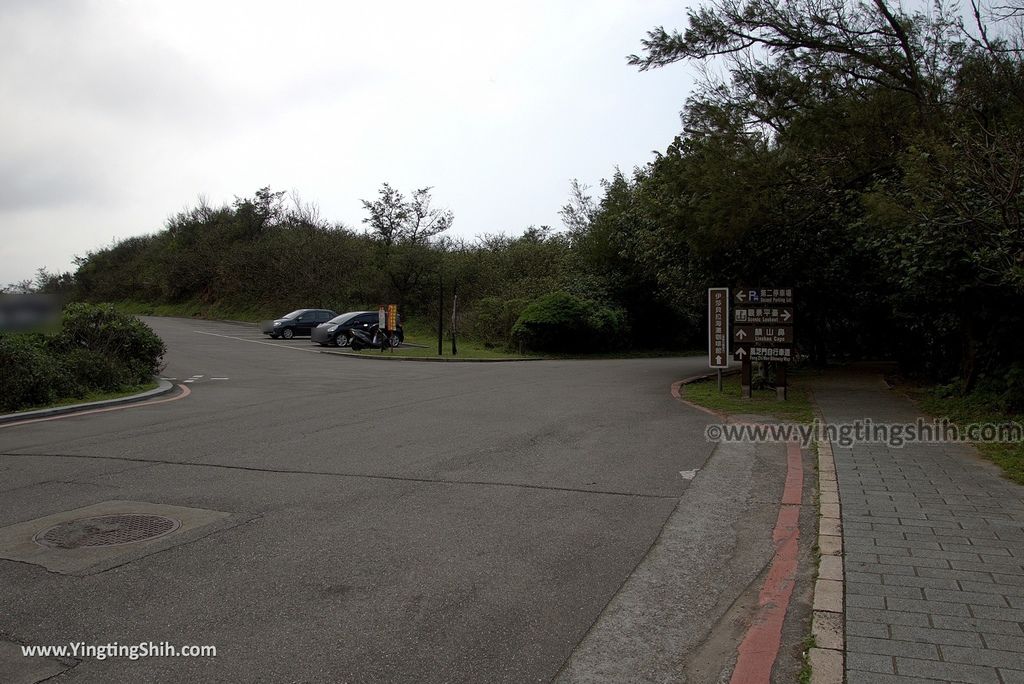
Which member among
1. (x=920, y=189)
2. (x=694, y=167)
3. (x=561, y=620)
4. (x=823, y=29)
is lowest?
(x=561, y=620)

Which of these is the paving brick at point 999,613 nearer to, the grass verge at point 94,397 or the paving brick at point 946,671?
the paving brick at point 946,671

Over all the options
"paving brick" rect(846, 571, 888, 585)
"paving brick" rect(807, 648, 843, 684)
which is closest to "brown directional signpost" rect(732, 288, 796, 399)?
"paving brick" rect(846, 571, 888, 585)

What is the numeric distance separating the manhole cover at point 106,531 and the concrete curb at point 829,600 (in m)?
4.53

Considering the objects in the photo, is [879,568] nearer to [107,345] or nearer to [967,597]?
[967,597]

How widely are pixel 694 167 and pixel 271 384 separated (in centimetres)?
1067

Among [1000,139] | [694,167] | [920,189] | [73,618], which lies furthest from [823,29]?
[73,618]

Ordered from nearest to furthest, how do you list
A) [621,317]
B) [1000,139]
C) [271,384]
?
[1000,139], [271,384], [621,317]

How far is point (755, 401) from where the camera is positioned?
538 inches

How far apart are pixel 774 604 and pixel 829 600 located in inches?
12.5

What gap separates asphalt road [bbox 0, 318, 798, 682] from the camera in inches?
151

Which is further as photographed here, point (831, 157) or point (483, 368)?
point (483, 368)

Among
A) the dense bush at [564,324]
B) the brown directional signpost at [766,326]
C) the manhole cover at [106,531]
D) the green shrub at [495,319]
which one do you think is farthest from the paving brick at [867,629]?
the green shrub at [495,319]

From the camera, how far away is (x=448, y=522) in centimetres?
594

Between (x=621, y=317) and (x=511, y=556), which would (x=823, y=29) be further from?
(x=621, y=317)
